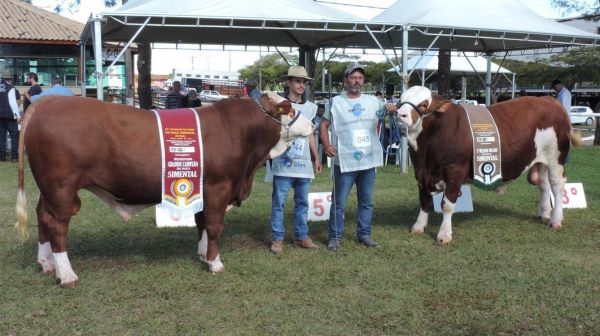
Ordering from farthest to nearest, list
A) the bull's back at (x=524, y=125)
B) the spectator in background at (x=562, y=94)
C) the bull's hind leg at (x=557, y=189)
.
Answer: the spectator in background at (x=562, y=94)
the bull's hind leg at (x=557, y=189)
the bull's back at (x=524, y=125)

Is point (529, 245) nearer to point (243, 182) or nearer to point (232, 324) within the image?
point (243, 182)

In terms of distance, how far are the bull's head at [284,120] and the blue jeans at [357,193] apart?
739 millimetres

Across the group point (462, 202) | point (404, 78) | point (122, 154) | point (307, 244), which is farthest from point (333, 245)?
point (404, 78)

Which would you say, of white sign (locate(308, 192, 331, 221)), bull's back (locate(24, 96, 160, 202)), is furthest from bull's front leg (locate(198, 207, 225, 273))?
white sign (locate(308, 192, 331, 221))

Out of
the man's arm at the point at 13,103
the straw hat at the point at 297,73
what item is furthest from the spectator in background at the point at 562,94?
the man's arm at the point at 13,103

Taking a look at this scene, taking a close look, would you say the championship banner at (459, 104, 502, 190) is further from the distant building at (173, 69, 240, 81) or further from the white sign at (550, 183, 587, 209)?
the distant building at (173, 69, 240, 81)

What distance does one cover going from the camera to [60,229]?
176 inches

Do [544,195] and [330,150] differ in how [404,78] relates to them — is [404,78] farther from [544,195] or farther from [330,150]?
[330,150]

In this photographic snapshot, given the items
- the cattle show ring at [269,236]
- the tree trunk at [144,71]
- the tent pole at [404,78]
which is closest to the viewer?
the cattle show ring at [269,236]

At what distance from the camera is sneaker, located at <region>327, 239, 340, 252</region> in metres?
5.70

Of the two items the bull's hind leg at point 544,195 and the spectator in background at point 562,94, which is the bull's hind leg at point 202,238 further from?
the spectator in background at point 562,94

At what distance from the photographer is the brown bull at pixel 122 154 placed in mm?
4312

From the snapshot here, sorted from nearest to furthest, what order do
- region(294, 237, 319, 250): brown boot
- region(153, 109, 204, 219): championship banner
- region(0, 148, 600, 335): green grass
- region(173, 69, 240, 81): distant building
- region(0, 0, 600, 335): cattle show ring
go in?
region(0, 148, 600, 335): green grass
region(0, 0, 600, 335): cattle show ring
region(153, 109, 204, 219): championship banner
region(294, 237, 319, 250): brown boot
region(173, 69, 240, 81): distant building

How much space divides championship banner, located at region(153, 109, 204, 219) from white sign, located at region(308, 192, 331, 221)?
2394 mm
